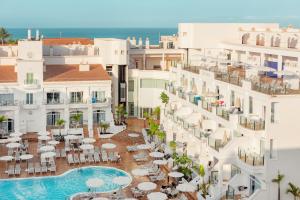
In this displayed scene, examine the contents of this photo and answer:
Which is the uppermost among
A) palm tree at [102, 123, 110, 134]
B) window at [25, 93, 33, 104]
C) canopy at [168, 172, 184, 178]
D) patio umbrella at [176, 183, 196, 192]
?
window at [25, 93, 33, 104]

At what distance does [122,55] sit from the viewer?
5797 cm

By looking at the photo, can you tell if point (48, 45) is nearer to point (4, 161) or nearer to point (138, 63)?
point (138, 63)

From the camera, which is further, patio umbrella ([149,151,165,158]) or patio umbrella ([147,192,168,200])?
patio umbrella ([149,151,165,158])

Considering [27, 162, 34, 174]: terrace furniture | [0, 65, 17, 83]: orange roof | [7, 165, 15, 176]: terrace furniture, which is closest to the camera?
[7, 165, 15, 176]: terrace furniture

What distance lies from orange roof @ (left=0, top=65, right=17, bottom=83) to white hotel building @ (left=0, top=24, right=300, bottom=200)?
0.11 meters

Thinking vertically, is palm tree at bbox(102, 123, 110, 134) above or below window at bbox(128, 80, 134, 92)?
below

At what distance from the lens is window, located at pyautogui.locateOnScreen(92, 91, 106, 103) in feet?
178

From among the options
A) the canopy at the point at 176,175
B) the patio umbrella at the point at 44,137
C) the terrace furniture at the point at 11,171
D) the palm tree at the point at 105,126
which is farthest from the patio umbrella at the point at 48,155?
the canopy at the point at 176,175

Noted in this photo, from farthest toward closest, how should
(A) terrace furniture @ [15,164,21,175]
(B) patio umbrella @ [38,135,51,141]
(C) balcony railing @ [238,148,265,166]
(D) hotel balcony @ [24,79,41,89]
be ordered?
(D) hotel balcony @ [24,79,41,89], (B) patio umbrella @ [38,135,51,141], (A) terrace furniture @ [15,164,21,175], (C) balcony railing @ [238,148,265,166]

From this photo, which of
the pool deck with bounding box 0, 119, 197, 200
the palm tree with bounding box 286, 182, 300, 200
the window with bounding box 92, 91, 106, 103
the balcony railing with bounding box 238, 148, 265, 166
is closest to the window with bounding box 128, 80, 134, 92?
the pool deck with bounding box 0, 119, 197, 200

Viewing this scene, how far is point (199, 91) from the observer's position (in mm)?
42250

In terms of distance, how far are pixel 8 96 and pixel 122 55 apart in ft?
45.6

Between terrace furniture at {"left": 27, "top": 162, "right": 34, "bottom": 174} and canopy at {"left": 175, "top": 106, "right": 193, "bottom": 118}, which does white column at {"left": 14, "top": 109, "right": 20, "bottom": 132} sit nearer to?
terrace furniture at {"left": 27, "top": 162, "right": 34, "bottom": 174}

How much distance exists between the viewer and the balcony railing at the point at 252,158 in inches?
1148
